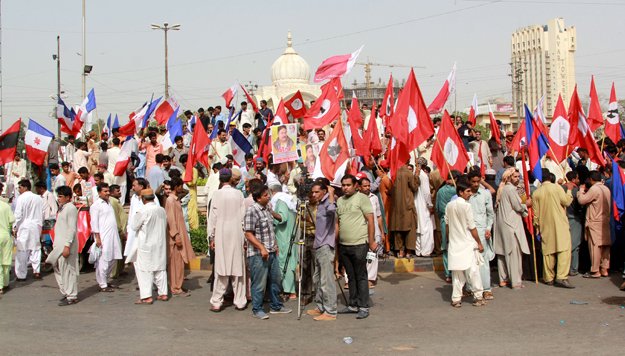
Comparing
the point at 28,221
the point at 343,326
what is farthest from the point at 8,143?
the point at 343,326

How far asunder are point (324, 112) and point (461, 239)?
5495 mm

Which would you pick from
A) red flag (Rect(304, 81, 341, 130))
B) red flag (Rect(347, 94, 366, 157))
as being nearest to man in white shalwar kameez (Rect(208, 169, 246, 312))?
red flag (Rect(347, 94, 366, 157))

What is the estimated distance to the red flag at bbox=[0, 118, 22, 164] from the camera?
42.4ft

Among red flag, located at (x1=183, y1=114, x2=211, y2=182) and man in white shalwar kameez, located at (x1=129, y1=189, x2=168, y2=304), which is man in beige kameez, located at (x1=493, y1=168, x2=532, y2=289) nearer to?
man in white shalwar kameez, located at (x1=129, y1=189, x2=168, y2=304)

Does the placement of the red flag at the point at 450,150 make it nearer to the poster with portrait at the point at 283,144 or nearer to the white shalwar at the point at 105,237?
the poster with portrait at the point at 283,144

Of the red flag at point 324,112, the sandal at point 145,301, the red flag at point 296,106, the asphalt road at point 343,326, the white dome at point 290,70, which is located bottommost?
the asphalt road at point 343,326

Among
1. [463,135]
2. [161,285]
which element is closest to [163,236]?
[161,285]

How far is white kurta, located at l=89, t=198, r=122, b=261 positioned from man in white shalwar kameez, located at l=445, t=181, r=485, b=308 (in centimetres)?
505

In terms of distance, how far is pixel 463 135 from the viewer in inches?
645

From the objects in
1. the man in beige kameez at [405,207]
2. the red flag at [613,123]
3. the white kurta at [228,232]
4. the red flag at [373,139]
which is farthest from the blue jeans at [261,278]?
the red flag at [613,123]

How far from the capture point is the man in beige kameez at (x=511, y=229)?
10344 mm

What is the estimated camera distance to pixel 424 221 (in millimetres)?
12039

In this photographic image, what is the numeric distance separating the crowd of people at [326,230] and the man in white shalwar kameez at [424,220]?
0.02 meters

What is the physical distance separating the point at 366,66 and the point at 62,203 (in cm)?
10528
